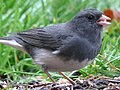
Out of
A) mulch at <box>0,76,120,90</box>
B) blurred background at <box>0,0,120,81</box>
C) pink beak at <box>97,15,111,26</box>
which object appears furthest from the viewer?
blurred background at <box>0,0,120,81</box>

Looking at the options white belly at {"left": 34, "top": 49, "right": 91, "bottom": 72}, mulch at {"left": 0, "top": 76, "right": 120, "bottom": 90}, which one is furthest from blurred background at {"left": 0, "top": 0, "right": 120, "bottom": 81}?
white belly at {"left": 34, "top": 49, "right": 91, "bottom": 72}

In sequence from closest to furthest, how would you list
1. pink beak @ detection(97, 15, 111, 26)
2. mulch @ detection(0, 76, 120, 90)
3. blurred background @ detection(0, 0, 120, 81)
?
mulch @ detection(0, 76, 120, 90)
pink beak @ detection(97, 15, 111, 26)
blurred background @ detection(0, 0, 120, 81)

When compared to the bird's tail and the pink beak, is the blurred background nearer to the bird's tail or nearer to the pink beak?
the bird's tail

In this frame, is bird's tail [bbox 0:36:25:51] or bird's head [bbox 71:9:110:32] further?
bird's tail [bbox 0:36:25:51]

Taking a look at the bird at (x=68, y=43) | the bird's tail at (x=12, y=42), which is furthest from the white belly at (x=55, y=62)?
the bird's tail at (x=12, y=42)

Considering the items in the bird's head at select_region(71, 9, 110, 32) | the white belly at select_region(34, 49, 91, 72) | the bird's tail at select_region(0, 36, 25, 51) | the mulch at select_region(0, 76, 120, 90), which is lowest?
the mulch at select_region(0, 76, 120, 90)

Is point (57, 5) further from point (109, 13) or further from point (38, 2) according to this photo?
point (109, 13)

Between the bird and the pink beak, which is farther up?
the pink beak

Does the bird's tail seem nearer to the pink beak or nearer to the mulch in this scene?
the mulch

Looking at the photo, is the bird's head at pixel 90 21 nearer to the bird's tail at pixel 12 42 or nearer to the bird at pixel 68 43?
the bird at pixel 68 43

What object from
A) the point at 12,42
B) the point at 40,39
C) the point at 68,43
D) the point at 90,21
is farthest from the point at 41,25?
the point at 68,43
